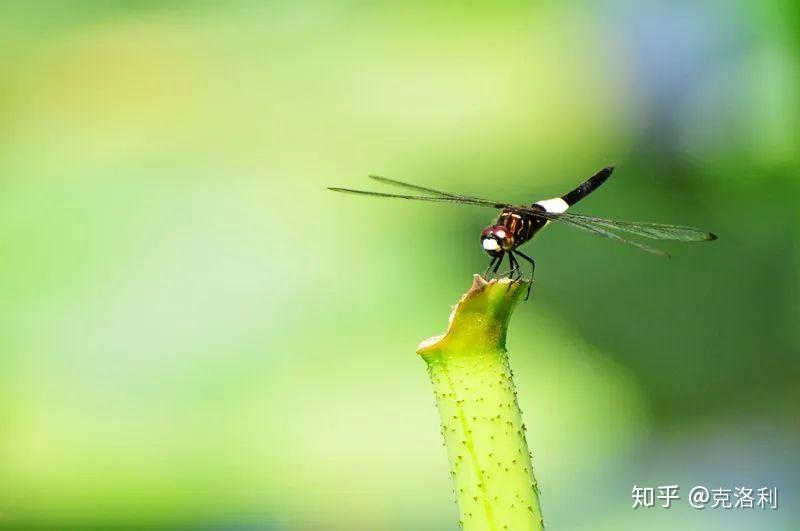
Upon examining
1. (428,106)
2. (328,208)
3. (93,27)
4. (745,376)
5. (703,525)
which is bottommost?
(703,525)

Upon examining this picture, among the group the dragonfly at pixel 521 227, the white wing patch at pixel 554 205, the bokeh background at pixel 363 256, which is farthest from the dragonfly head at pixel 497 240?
the bokeh background at pixel 363 256

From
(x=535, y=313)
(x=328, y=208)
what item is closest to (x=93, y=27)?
(x=328, y=208)

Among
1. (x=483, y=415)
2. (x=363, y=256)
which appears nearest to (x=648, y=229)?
(x=483, y=415)

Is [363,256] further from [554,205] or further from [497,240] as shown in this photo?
[497,240]

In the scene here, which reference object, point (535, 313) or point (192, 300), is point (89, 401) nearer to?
point (192, 300)

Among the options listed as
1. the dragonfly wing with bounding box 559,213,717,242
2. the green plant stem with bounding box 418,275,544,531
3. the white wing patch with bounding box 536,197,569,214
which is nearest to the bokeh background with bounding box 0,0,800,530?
the white wing patch with bounding box 536,197,569,214

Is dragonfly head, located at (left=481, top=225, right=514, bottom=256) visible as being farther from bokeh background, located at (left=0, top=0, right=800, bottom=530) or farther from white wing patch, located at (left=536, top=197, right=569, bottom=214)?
bokeh background, located at (left=0, top=0, right=800, bottom=530)
